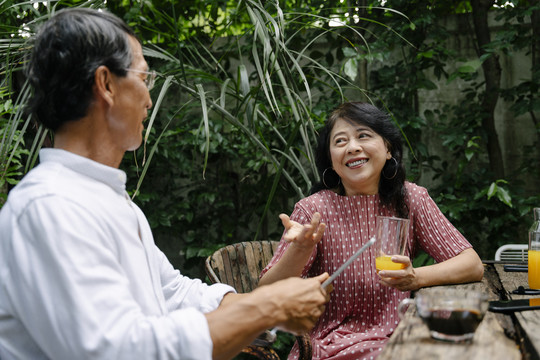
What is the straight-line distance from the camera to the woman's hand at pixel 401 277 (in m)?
1.43

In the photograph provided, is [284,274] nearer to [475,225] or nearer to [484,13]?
[475,225]

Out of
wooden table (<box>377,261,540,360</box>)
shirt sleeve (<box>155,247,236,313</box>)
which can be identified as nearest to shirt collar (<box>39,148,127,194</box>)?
shirt sleeve (<box>155,247,236,313</box>)

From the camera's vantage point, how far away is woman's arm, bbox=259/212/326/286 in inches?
54.6

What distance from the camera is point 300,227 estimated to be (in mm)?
1453

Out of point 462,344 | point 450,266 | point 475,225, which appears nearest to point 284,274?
point 450,266

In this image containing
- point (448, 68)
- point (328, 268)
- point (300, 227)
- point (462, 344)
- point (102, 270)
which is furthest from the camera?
point (448, 68)

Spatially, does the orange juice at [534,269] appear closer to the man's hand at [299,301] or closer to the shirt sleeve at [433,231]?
the shirt sleeve at [433,231]

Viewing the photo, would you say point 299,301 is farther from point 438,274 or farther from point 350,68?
point 350,68

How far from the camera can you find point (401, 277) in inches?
57.9

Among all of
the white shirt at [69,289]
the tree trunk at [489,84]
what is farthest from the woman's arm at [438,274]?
the tree trunk at [489,84]

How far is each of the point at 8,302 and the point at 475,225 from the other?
2617mm

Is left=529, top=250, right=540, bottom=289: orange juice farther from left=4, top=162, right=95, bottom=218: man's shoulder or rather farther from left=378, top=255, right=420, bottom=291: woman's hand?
left=4, top=162, right=95, bottom=218: man's shoulder

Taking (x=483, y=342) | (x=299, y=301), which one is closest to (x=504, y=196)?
(x=483, y=342)

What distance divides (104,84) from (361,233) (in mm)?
1035
